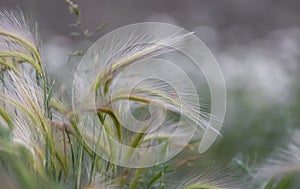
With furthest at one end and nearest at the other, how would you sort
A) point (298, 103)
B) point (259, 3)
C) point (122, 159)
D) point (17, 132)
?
point (259, 3), point (298, 103), point (122, 159), point (17, 132)

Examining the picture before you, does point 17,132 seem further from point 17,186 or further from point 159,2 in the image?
point 159,2

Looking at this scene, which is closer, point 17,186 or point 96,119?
point 17,186

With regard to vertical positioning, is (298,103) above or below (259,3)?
below

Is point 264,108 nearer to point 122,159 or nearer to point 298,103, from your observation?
point 298,103

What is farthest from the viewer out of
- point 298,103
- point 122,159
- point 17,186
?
point 298,103

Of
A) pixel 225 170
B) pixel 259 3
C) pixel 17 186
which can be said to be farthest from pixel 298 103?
pixel 259 3

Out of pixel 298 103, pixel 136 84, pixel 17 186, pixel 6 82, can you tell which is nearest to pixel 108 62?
pixel 136 84
